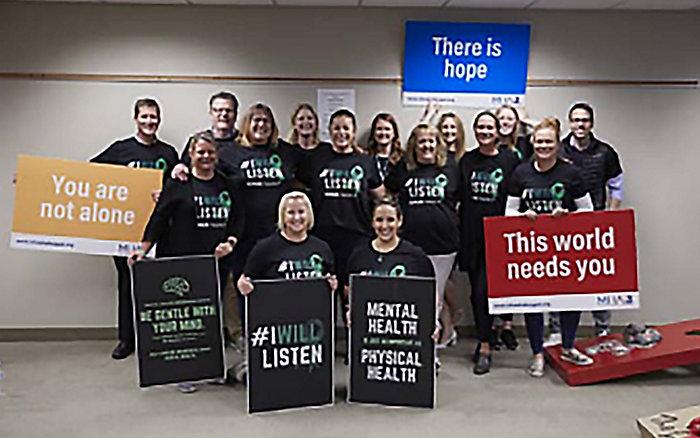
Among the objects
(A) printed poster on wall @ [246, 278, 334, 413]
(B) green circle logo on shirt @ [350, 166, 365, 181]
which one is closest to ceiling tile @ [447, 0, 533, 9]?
(B) green circle logo on shirt @ [350, 166, 365, 181]

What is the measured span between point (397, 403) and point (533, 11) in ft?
9.92

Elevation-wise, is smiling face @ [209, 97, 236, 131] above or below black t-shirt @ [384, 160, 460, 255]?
above

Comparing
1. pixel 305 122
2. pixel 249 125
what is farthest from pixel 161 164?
pixel 305 122

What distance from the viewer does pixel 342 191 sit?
4887 millimetres

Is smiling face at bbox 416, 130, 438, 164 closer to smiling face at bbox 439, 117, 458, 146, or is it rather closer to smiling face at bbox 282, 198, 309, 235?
smiling face at bbox 439, 117, 458, 146

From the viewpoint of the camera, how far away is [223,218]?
15.1 feet

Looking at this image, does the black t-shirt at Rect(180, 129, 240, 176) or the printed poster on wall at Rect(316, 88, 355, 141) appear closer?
the black t-shirt at Rect(180, 129, 240, 176)

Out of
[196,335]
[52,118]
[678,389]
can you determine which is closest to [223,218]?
[196,335]

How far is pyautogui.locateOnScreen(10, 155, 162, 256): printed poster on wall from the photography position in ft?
16.3

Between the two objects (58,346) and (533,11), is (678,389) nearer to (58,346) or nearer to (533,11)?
(533,11)

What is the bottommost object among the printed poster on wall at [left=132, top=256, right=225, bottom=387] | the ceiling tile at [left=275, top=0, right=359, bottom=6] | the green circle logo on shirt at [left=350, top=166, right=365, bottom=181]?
the printed poster on wall at [left=132, top=256, right=225, bottom=387]

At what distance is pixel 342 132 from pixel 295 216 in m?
0.87

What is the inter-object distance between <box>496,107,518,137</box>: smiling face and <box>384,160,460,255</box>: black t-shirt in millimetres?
512

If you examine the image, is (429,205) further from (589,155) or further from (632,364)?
(632,364)
